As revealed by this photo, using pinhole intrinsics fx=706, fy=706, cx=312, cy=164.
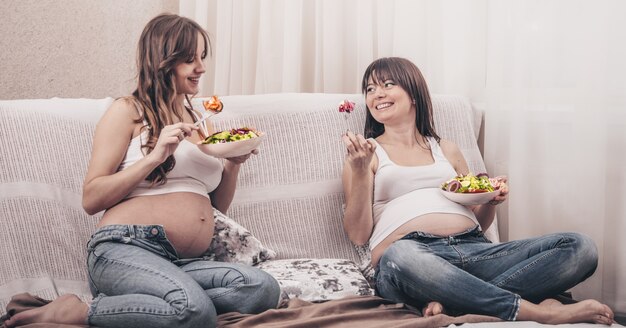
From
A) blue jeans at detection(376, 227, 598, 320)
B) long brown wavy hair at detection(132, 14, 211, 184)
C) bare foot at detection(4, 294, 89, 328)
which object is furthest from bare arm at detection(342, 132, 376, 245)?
bare foot at detection(4, 294, 89, 328)

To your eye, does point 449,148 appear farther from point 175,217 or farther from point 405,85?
point 175,217

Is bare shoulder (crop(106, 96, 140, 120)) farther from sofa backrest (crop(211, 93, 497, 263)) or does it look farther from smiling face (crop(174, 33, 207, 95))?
sofa backrest (crop(211, 93, 497, 263))

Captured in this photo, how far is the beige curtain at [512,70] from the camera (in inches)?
86.0

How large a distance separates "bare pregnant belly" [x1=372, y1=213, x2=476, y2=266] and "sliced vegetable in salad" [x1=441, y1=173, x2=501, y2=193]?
85 millimetres

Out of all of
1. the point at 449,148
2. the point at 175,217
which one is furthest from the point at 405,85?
the point at 175,217

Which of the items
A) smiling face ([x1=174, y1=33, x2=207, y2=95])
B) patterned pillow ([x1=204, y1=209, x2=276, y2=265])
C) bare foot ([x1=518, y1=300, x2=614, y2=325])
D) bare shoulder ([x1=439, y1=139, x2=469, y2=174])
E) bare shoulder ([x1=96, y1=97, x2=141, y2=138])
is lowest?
bare foot ([x1=518, y1=300, x2=614, y2=325])

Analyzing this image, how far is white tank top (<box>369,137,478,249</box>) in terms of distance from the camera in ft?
6.77

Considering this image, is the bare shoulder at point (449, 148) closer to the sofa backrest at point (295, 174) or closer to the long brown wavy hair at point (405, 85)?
the long brown wavy hair at point (405, 85)

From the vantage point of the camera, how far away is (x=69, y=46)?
105 inches

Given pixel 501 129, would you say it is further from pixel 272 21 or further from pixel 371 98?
pixel 272 21

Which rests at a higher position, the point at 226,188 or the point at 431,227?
the point at 226,188

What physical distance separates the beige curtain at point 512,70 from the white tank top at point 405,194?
13.2 inches

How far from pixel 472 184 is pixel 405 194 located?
0.21m

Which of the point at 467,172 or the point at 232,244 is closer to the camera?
the point at 232,244
